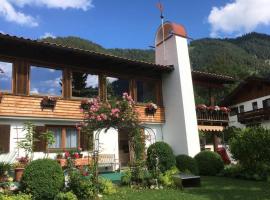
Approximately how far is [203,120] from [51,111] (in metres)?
9.94

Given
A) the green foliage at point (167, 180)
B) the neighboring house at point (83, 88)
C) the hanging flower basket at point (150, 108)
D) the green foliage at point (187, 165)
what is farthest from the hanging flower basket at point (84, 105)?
the green foliage at point (167, 180)

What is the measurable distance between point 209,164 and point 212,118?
5945 mm

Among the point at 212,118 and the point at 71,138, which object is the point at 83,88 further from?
the point at 212,118

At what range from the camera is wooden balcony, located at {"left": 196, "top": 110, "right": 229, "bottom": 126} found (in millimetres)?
22553

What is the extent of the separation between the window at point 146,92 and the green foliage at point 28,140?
7.20 metres

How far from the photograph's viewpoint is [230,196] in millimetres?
11664

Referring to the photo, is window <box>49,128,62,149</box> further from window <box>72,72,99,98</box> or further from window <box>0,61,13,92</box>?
window <box>0,61,13,92</box>

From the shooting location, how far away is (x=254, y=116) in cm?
4441

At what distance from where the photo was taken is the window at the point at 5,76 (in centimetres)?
1598

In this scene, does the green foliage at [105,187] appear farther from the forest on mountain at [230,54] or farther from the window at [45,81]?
the forest on mountain at [230,54]

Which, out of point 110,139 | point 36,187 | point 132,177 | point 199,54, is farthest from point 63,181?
point 199,54

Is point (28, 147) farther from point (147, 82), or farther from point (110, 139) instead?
point (147, 82)

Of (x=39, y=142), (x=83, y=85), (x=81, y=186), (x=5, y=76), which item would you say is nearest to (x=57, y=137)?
(x=39, y=142)

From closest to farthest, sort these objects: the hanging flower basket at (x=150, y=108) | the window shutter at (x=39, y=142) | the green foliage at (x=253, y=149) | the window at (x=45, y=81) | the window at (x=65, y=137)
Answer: the green foliage at (x=253, y=149) → the window shutter at (x=39, y=142) → the window at (x=45, y=81) → the window at (x=65, y=137) → the hanging flower basket at (x=150, y=108)
